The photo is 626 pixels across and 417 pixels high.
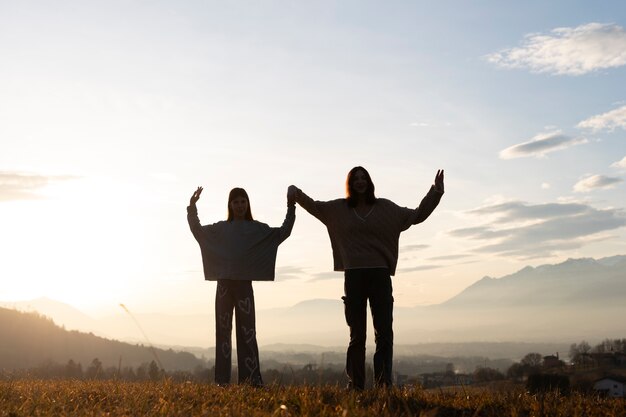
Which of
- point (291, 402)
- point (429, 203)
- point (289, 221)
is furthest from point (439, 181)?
point (291, 402)

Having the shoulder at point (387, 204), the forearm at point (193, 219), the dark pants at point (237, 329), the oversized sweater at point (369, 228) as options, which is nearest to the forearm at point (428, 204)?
the oversized sweater at point (369, 228)

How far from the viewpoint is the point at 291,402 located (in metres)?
6.50

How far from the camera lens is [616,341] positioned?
18200cm

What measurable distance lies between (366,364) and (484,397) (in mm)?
2251

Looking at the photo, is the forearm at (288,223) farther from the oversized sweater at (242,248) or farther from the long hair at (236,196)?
the long hair at (236,196)

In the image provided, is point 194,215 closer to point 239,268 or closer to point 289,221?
point 239,268

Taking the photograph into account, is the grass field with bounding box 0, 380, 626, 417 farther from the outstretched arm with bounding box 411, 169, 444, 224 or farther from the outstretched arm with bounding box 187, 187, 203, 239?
the outstretched arm with bounding box 187, 187, 203, 239

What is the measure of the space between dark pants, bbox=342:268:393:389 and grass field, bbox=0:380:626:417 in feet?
4.51

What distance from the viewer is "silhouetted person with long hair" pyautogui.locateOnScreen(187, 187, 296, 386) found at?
1059 cm

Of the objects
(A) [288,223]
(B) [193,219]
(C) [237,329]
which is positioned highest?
(B) [193,219]

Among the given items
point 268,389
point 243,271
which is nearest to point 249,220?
point 243,271

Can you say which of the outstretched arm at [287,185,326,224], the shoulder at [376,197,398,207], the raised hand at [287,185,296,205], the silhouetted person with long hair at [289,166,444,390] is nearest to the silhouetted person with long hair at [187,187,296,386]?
the raised hand at [287,185,296,205]

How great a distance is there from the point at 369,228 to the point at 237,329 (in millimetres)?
2743

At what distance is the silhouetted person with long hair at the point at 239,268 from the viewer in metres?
10.6
